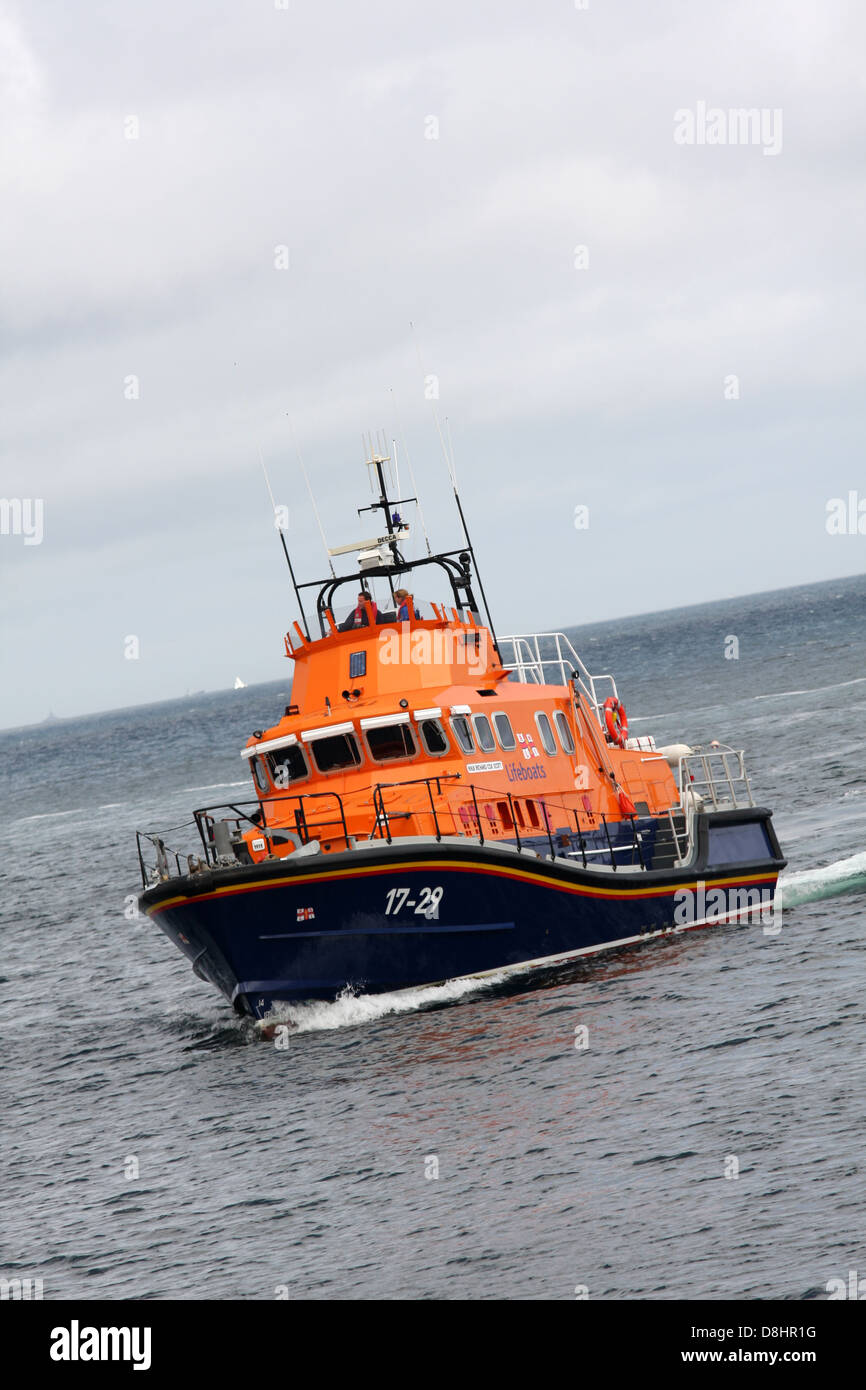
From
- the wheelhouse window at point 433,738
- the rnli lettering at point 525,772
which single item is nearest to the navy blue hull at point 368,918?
the rnli lettering at point 525,772

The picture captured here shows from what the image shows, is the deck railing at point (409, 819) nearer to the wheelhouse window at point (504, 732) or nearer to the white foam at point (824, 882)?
the wheelhouse window at point (504, 732)

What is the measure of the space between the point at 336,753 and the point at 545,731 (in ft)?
10.4

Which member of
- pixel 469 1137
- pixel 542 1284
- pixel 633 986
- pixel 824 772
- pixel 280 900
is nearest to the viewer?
pixel 542 1284

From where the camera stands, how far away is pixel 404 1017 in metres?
17.2

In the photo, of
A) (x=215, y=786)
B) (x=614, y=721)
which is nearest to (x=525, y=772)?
(x=614, y=721)

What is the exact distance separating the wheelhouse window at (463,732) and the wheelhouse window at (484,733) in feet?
0.44

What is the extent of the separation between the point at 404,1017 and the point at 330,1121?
9.10ft

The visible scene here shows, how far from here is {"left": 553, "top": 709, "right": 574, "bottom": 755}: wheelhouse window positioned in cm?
2058

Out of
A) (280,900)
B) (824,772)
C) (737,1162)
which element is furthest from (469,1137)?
(824,772)

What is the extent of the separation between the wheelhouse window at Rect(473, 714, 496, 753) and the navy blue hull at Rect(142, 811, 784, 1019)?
6.04 feet

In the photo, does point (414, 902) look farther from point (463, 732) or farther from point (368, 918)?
point (463, 732)

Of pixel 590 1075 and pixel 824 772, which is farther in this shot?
pixel 824 772

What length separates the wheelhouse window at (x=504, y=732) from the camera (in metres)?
19.2
